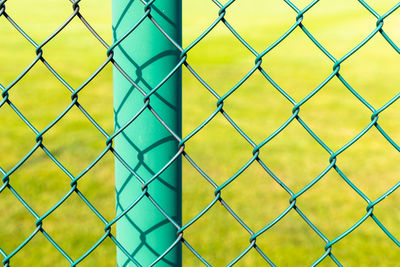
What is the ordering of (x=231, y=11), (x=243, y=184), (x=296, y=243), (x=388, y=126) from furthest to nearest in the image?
(x=231, y=11)
(x=388, y=126)
(x=243, y=184)
(x=296, y=243)

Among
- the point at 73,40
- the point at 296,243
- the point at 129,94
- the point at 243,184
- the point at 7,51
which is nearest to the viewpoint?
the point at 129,94

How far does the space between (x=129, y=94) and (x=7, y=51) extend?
6.89m

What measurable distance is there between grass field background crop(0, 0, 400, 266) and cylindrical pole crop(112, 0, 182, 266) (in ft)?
5.00

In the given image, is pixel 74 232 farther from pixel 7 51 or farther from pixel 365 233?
pixel 7 51

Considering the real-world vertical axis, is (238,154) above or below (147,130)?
below

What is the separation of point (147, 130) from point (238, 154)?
116 inches

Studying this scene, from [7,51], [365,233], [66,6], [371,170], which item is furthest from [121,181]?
[66,6]

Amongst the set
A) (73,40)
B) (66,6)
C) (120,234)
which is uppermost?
(66,6)

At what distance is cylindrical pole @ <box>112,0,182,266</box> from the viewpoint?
1232mm

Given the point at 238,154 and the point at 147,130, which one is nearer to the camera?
the point at 147,130

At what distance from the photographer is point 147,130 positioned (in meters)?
1.28

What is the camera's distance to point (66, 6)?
11898mm

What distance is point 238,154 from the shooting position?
419cm

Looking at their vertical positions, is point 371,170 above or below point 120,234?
below
